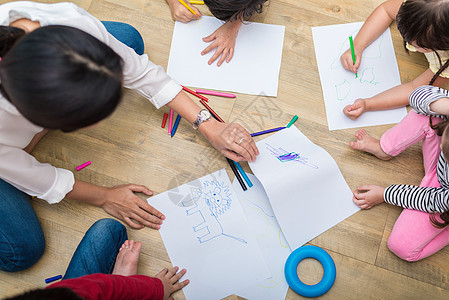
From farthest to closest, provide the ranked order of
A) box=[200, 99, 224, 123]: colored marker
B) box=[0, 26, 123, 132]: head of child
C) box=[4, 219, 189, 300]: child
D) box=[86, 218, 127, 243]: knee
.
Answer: box=[200, 99, 224, 123]: colored marker → box=[86, 218, 127, 243]: knee → box=[4, 219, 189, 300]: child → box=[0, 26, 123, 132]: head of child

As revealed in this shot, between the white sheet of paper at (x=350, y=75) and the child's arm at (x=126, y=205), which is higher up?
the white sheet of paper at (x=350, y=75)

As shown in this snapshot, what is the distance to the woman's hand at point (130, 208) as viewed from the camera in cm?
92

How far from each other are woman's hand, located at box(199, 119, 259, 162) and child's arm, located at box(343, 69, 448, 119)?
0.28 meters

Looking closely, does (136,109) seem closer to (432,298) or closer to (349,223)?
(349,223)

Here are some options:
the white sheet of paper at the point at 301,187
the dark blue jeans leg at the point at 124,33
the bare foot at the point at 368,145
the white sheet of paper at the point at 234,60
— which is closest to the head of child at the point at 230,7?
the white sheet of paper at the point at 234,60

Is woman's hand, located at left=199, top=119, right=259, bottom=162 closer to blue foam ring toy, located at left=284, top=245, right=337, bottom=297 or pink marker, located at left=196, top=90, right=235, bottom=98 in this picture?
pink marker, located at left=196, top=90, right=235, bottom=98

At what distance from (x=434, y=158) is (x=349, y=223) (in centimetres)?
25

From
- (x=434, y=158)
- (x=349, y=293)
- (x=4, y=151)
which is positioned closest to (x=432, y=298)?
(x=349, y=293)

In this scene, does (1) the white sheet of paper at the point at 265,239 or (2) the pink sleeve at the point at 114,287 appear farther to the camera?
(1) the white sheet of paper at the point at 265,239

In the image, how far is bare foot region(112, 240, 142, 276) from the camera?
2.90ft

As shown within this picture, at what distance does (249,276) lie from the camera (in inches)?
35.6

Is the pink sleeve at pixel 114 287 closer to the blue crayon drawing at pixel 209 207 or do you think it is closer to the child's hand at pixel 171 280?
the child's hand at pixel 171 280

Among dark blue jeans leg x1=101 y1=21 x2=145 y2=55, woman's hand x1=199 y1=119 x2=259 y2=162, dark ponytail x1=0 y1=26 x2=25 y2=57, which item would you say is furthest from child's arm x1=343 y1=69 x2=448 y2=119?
dark ponytail x1=0 y1=26 x2=25 y2=57

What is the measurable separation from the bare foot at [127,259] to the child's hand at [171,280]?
6 centimetres
